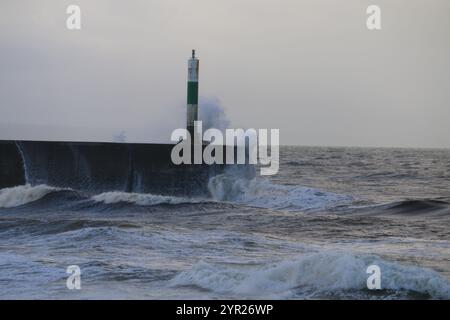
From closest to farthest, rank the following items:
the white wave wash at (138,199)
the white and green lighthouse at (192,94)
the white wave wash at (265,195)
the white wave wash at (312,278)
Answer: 1. the white wave wash at (312,278)
2. the white wave wash at (138,199)
3. the white and green lighthouse at (192,94)
4. the white wave wash at (265,195)

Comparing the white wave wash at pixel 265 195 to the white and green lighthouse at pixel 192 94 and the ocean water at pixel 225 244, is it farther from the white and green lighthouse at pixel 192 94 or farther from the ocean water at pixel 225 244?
the white and green lighthouse at pixel 192 94

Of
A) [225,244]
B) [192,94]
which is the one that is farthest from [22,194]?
[225,244]

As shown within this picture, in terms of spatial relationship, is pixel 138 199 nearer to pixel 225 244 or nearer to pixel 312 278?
pixel 225 244

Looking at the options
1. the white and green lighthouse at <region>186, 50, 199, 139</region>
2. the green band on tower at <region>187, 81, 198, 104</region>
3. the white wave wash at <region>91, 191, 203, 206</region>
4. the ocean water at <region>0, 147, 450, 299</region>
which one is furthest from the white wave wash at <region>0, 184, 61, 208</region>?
the green band on tower at <region>187, 81, 198, 104</region>

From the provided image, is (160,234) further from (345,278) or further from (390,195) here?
(390,195)

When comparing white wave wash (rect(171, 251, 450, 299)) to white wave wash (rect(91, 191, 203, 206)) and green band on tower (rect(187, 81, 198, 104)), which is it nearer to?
white wave wash (rect(91, 191, 203, 206))

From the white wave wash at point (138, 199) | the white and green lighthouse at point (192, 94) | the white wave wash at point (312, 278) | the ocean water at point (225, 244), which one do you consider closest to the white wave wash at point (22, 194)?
the ocean water at point (225, 244)
